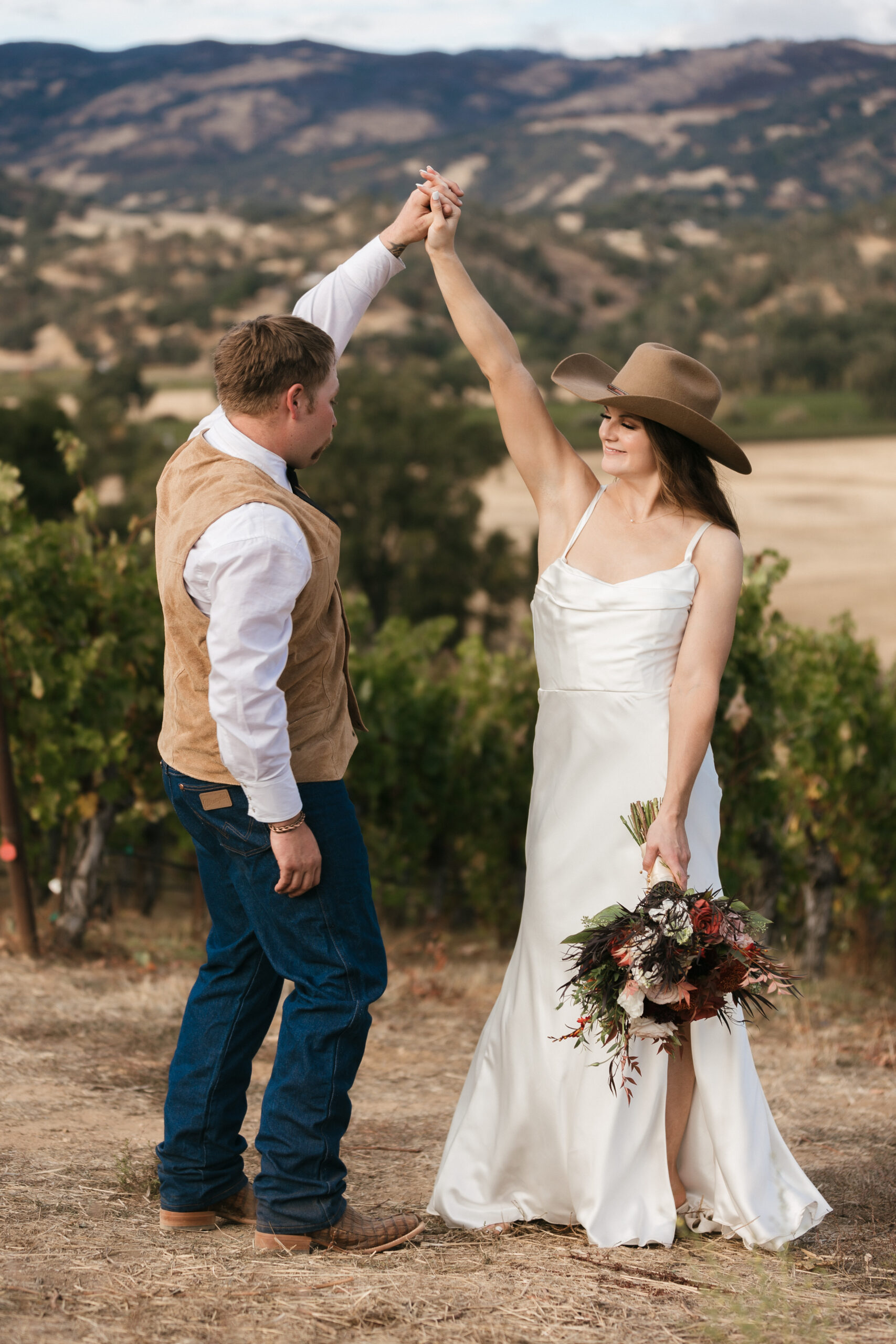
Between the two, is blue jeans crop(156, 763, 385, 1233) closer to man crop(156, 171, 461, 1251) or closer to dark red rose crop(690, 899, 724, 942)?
man crop(156, 171, 461, 1251)

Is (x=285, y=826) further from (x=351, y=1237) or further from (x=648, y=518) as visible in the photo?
(x=648, y=518)

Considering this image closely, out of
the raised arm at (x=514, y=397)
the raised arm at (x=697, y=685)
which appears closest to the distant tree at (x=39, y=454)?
Answer: the raised arm at (x=514, y=397)

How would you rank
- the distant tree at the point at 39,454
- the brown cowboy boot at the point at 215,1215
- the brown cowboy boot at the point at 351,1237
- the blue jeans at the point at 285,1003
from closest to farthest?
the blue jeans at the point at 285,1003
the brown cowboy boot at the point at 351,1237
the brown cowboy boot at the point at 215,1215
the distant tree at the point at 39,454

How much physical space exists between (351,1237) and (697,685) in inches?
58.1

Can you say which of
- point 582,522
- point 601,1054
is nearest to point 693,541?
point 582,522

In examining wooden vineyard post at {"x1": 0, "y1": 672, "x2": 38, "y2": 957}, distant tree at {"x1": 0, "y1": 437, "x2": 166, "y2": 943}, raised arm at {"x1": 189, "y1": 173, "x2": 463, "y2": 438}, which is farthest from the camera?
distant tree at {"x1": 0, "y1": 437, "x2": 166, "y2": 943}

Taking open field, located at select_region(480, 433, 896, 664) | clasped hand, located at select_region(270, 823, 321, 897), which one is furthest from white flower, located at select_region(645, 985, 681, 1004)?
open field, located at select_region(480, 433, 896, 664)

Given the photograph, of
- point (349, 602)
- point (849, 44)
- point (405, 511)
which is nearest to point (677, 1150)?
point (349, 602)

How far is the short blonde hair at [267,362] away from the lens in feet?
8.22

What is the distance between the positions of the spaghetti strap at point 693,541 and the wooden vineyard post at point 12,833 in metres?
3.31

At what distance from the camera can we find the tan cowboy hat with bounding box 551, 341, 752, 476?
114 inches

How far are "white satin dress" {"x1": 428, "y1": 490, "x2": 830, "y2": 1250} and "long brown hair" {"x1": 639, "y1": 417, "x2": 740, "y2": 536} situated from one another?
2.9 inches

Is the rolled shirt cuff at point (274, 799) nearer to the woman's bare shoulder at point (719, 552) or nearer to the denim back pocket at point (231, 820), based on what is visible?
the denim back pocket at point (231, 820)

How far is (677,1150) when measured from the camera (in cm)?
303
